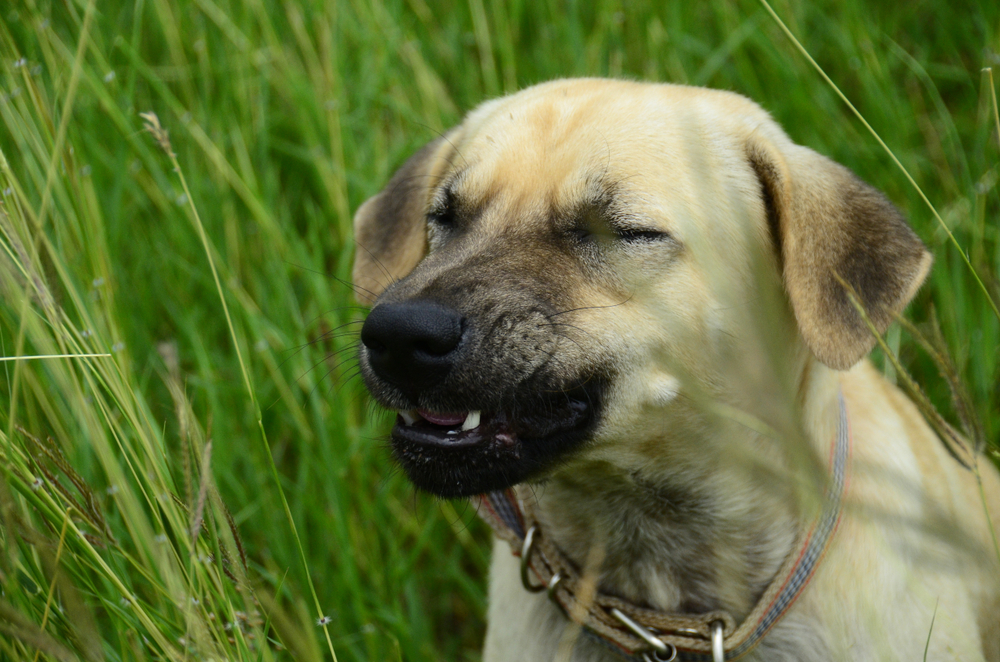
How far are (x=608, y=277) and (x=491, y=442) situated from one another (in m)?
0.56

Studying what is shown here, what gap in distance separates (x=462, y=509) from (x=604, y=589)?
100cm

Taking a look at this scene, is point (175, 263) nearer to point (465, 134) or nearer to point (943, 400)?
point (465, 134)

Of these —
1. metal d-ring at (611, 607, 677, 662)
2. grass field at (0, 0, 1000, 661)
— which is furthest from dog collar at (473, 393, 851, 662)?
grass field at (0, 0, 1000, 661)

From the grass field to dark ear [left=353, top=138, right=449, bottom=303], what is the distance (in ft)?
0.51

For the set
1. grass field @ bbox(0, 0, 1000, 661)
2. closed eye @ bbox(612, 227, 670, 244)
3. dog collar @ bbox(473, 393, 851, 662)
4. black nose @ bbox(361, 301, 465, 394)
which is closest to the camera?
black nose @ bbox(361, 301, 465, 394)

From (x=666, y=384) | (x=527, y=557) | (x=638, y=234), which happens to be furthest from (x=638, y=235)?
(x=527, y=557)

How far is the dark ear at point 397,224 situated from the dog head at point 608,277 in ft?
1.38

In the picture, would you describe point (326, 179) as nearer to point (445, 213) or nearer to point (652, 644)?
point (445, 213)

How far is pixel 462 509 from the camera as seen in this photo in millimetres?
3262

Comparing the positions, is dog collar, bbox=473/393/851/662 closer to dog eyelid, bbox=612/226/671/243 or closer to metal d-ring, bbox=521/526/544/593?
metal d-ring, bbox=521/526/544/593

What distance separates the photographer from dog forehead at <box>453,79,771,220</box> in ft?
7.40

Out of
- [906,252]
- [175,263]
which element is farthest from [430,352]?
[175,263]

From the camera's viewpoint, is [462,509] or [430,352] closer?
[430,352]

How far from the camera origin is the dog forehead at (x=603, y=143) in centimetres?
226
